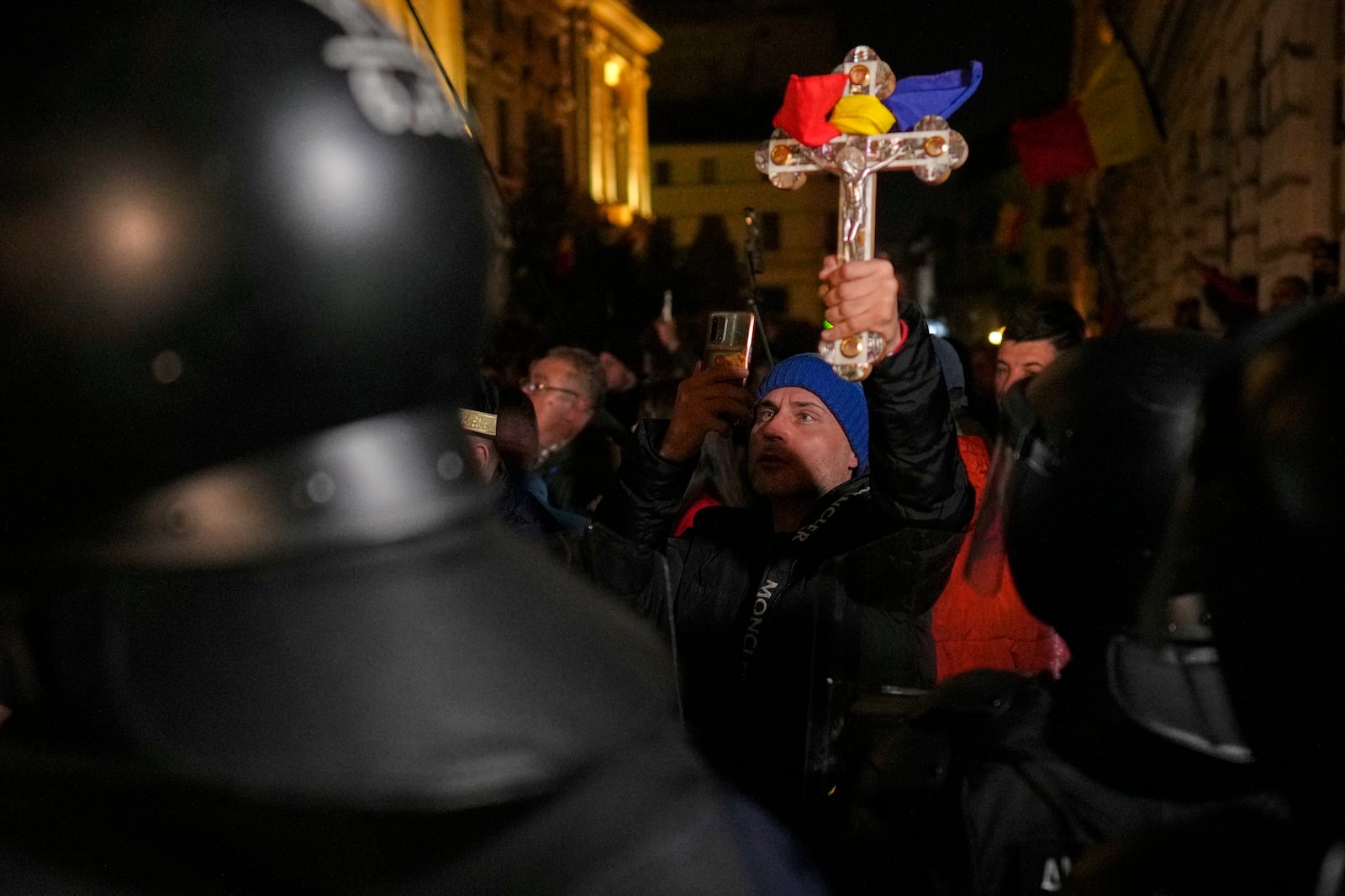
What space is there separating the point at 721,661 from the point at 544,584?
199 centimetres

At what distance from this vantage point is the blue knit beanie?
331 centimetres

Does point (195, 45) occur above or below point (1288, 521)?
above

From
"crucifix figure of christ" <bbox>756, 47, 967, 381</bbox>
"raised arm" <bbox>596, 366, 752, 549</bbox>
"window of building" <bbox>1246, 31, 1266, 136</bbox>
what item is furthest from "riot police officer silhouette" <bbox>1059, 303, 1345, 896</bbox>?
"window of building" <bbox>1246, 31, 1266, 136</bbox>

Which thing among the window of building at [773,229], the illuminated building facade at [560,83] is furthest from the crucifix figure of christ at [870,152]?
the window of building at [773,229]

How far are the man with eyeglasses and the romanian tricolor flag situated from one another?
6.55 m

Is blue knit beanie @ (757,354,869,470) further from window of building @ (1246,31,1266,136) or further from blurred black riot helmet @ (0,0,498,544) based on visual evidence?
window of building @ (1246,31,1266,136)

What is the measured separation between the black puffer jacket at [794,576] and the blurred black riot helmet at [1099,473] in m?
0.63

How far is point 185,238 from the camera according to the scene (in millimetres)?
799

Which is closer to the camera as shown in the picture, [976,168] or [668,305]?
[668,305]

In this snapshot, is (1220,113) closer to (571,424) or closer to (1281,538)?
(571,424)

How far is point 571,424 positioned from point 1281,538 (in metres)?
4.47

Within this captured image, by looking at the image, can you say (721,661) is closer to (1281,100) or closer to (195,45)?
(195,45)

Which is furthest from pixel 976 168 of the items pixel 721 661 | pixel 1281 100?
pixel 721 661

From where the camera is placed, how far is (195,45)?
813mm
